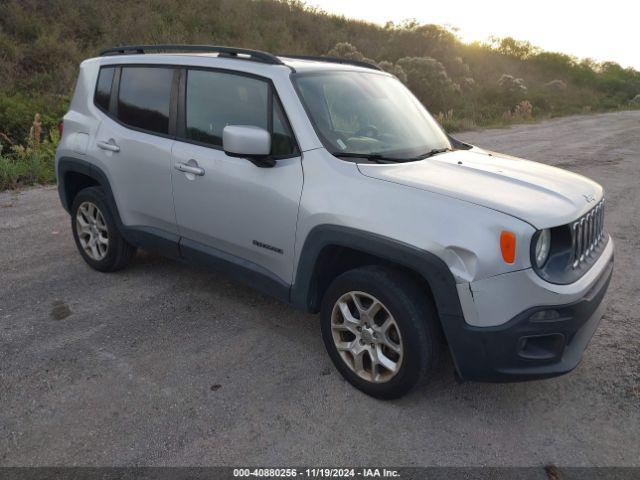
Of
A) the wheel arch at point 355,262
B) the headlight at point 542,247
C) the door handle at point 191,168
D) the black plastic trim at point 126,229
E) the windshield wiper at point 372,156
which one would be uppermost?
the windshield wiper at point 372,156

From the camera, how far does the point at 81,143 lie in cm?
483

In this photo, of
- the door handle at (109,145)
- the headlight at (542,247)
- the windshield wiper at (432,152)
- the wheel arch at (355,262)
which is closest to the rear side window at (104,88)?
the door handle at (109,145)

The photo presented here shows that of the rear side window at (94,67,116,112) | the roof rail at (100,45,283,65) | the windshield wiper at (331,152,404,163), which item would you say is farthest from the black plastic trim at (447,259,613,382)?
the rear side window at (94,67,116,112)

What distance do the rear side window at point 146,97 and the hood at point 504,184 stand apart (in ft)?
5.81

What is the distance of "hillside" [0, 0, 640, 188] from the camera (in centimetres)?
1520

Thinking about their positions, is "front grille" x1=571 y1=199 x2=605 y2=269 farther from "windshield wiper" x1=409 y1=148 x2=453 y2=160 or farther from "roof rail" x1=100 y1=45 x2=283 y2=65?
"roof rail" x1=100 y1=45 x2=283 y2=65

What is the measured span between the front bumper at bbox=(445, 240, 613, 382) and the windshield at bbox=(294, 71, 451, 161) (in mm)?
1252

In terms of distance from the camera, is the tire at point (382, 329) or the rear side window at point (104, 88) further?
the rear side window at point (104, 88)

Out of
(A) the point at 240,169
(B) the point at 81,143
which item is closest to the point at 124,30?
(B) the point at 81,143

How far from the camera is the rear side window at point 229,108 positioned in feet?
11.6

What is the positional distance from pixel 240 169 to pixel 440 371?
1781mm

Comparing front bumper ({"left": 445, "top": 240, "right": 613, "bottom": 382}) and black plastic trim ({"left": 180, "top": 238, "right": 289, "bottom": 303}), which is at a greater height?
front bumper ({"left": 445, "top": 240, "right": 613, "bottom": 382})

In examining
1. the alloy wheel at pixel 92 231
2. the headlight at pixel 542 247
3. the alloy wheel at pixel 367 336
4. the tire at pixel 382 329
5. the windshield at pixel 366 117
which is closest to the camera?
the headlight at pixel 542 247

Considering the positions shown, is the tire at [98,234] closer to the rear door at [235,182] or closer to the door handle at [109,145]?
the door handle at [109,145]
